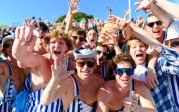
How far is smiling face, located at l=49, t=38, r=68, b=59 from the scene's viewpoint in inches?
163

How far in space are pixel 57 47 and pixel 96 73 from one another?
2.58 feet

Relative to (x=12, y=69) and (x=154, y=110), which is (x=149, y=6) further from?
(x=12, y=69)

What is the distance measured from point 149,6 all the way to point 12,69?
2.10 meters

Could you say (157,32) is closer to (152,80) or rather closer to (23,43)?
(152,80)

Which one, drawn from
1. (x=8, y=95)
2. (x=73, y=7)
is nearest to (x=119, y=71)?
(x=8, y=95)

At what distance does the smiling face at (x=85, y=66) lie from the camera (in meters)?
4.03

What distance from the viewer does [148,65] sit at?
422 cm

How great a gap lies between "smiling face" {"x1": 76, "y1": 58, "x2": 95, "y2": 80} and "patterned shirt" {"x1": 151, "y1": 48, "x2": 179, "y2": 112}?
0.85m

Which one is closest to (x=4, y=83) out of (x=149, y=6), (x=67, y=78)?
(x=67, y=78)

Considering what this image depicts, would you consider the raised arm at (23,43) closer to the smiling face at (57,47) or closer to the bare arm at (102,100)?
the smiling face at (57,47)

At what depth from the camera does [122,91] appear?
4082 mm

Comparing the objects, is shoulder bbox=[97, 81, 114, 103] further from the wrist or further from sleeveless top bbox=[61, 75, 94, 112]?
the wrist

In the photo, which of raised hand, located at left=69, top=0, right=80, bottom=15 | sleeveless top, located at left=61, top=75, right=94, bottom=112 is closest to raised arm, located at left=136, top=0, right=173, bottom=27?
sleeveless top, located at left=61, top=75, right=94, bottom=112

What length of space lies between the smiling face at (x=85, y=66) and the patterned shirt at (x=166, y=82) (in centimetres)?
85
